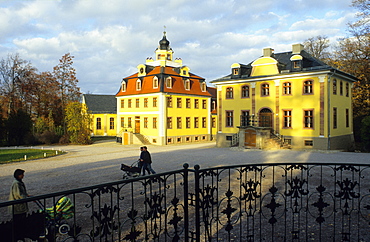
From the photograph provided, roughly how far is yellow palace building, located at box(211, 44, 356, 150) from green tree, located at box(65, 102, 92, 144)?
52.1 feet

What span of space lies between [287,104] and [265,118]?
2.51 meters

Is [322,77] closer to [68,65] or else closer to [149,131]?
[149,131]

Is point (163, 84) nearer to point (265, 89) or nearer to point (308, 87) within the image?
point (265, 89)

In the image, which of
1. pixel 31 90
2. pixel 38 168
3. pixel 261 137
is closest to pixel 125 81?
pixel 31 90

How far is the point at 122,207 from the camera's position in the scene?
9.01 meters

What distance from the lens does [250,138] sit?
88.3 feet

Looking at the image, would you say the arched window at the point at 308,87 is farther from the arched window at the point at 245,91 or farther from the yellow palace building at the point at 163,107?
the yellow palace building at the point at 163,107

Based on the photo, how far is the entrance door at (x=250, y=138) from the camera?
2664 centimetres

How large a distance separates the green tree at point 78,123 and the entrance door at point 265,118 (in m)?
Result: 20.1

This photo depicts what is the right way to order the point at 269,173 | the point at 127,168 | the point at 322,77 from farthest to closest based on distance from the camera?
the point at 322,77 → the point at 269,173 → the point at 127,168

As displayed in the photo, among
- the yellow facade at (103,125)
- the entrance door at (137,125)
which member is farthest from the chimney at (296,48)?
the yellow facade at (103,125)

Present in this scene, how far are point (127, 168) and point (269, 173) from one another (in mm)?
6760

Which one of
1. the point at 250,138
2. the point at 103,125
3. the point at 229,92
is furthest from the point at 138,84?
the point at 103,125

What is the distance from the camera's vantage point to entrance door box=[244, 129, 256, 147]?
26638mm
